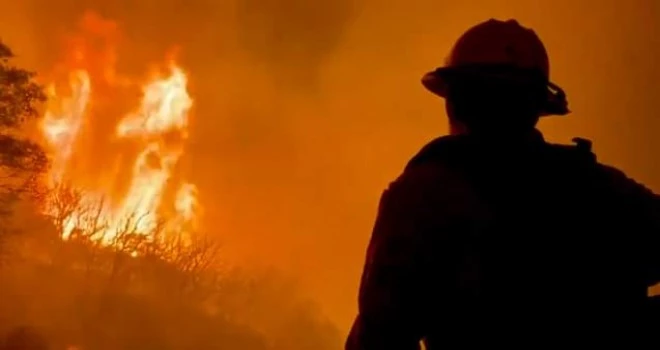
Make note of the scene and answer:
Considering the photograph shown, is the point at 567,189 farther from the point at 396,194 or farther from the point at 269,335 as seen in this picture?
the point at 269,335

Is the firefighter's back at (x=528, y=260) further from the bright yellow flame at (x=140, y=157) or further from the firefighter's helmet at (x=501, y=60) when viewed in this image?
the bright yellow flame at (x=140, y=157)

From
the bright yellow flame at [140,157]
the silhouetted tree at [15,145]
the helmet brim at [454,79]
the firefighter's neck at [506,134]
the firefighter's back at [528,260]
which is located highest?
the bright yellow flame at [140,157]

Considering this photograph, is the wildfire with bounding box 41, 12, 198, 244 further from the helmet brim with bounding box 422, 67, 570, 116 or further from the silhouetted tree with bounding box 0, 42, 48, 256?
the helmet brim with bounding box 422, 67, 570, 116

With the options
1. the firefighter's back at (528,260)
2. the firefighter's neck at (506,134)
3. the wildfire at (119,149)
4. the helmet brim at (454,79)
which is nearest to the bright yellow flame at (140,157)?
the wildfire at (119,149)

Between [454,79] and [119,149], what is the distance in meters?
15.0

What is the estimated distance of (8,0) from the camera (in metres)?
13.3

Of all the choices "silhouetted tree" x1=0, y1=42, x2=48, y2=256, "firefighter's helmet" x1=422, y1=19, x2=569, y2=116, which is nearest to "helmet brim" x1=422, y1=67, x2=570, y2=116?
"firefighter's helmet" x1=422, y1=19, x2=569, y2=116

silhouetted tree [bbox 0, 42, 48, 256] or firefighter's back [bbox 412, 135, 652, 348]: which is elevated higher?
silhouetted tree [bbox 0, 42, 48, 256]

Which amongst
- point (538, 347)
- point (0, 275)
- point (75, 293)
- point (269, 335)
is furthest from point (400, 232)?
point (269, 335)

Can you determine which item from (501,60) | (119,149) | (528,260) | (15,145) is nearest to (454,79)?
(501,60)

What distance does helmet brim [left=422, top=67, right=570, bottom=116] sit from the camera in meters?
1.33

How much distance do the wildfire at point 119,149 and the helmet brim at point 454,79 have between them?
11.6 metres

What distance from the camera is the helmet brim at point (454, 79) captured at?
4.36 ft

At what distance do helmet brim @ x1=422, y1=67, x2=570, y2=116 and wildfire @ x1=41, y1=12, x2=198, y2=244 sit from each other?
11.6 meters
